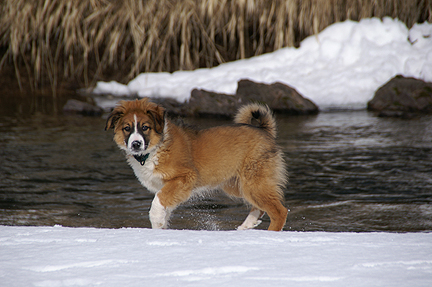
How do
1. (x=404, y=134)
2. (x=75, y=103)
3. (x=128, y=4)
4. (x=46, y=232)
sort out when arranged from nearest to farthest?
(x=46, y=232) < (x=404, y=134) < (x=75, y=103) < (x=128, y=4)

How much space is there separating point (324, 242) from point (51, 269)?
151cm

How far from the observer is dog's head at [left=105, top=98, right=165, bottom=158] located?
406cm

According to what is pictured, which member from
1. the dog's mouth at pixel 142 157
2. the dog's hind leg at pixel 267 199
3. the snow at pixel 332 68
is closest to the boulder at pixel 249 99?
the snow at pixel 332 68


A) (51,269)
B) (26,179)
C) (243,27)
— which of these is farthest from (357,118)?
(51,269)

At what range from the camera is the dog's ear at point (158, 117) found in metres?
4.16

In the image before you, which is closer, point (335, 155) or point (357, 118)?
point (335, 155)

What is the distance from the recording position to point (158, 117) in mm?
4207

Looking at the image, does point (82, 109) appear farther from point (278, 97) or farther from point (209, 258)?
point (209, 258)

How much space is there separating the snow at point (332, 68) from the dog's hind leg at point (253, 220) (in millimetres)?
6477

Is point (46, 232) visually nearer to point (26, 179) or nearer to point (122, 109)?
point (122, 109)

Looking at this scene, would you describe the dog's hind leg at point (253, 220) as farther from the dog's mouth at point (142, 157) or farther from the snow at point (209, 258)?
the snow at point (209, 258)

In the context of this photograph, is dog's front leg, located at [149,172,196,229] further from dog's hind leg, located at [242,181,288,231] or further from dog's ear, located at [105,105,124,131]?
dog's ear, located at [105,105,124,131]

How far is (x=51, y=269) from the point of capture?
2393mm

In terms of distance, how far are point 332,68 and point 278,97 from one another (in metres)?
1.94
